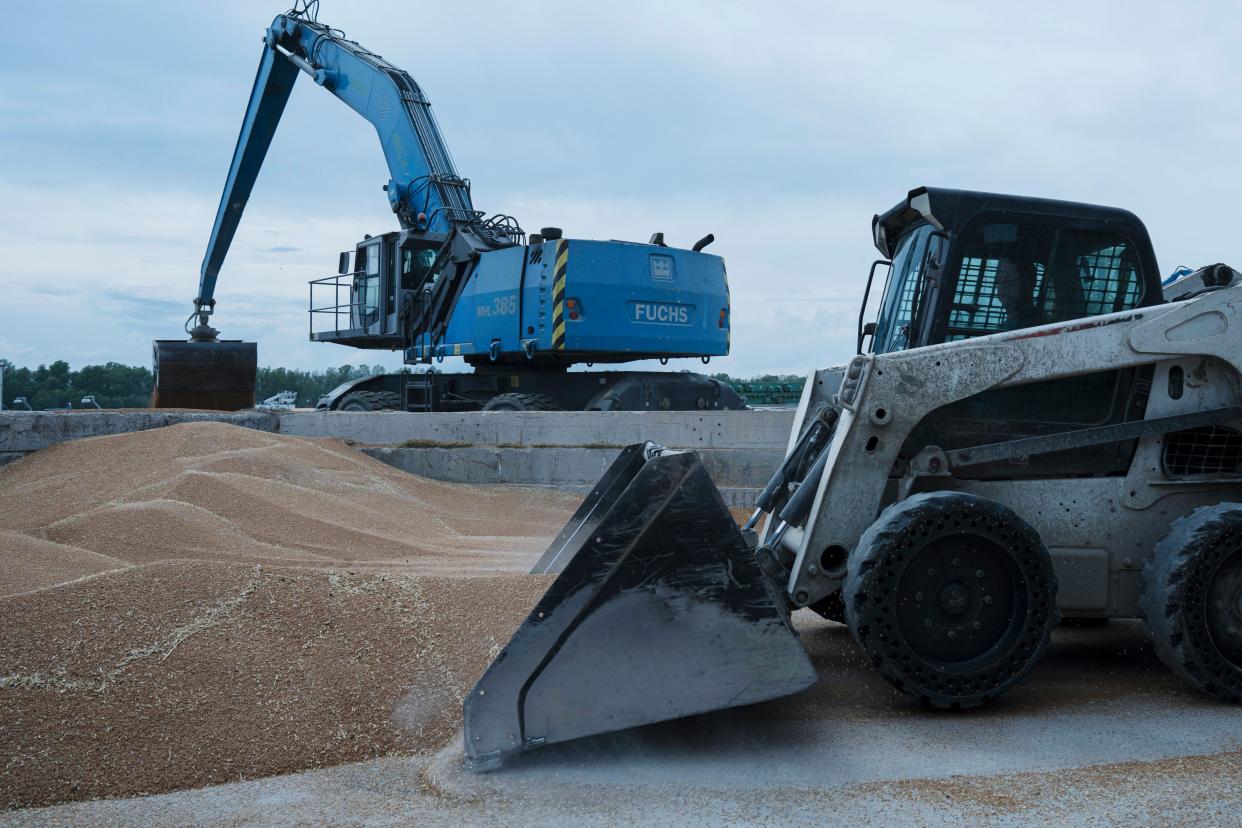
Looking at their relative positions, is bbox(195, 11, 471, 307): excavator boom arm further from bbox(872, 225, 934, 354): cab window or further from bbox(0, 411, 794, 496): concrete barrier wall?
bbox(872, 225, 934, 354): cab window

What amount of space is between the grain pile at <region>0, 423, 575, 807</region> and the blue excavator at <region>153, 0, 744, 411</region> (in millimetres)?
5931

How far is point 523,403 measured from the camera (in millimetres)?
12289

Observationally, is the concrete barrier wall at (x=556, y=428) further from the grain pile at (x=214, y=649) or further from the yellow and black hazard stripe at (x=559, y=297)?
the grain pile at (x=214, y=649)

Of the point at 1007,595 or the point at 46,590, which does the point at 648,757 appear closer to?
the point at 1007,595

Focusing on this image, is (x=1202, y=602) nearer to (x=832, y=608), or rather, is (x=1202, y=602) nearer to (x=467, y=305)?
(x=832, y=608)

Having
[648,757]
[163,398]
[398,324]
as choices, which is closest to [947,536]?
[648,757]

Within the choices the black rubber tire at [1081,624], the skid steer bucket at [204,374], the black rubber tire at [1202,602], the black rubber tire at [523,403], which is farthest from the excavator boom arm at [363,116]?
the black rubber tire at [1202,602]

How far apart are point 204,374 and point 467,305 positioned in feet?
14.7

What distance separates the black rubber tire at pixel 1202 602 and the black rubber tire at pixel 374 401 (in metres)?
11.2

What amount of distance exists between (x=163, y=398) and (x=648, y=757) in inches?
508

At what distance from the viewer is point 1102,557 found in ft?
13.4

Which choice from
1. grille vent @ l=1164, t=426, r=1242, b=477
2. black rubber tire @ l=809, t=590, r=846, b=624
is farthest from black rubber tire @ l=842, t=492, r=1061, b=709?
black rubber tire @ l=809, t=590, r=846, b=624

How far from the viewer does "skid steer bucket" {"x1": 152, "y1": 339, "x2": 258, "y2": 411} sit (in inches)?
576

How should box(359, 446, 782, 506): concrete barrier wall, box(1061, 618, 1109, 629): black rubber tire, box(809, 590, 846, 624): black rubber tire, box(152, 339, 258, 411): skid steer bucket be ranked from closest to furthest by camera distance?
1. box(809, 590, 846, 624): black rubber tire
2. box(1061, 618, 1109, 629): black rubber tire
3. box(359, 446, 782, 506): concrete barrier wall
4. box(152, 339, 258, 411): skid steer bucket
